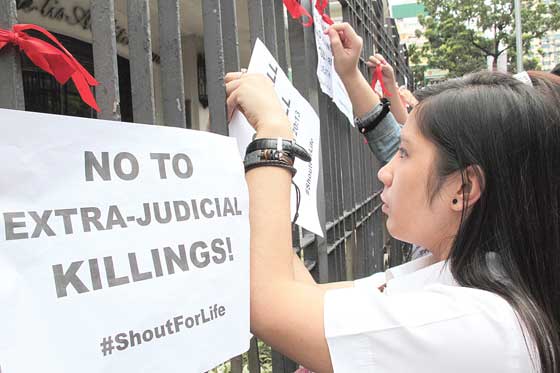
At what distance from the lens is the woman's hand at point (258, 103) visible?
1.18 metres

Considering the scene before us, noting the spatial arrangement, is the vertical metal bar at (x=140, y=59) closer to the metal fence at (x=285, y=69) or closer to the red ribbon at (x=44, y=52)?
the metal fence at (x=285, y=69)

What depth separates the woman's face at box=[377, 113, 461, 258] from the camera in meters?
1.17

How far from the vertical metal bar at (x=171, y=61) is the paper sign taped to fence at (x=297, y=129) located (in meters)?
0.21

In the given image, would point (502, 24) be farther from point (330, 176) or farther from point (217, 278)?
point (217, 278)

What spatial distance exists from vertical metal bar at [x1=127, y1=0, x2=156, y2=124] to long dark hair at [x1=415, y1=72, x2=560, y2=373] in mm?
606

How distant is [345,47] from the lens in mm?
2168

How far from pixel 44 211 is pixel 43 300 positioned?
0.12m

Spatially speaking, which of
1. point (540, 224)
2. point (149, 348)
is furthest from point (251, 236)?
point (540, 224)

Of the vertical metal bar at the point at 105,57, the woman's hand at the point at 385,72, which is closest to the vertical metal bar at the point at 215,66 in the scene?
the vertical metal bar at the point at 105,57

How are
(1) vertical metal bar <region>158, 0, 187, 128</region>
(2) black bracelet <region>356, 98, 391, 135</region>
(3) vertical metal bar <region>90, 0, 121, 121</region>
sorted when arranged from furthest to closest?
1. (2) black bracelet <region>356, 98, 391, 135</region>
2. (1) vertical metal bar <region>158, 0, 187, 128</region>
3. (3) vertical metal bar <region>90, 0, 121, 121</region>

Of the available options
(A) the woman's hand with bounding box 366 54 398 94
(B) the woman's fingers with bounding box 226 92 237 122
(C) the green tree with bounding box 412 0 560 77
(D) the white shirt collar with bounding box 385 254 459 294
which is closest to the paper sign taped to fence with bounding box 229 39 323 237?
(B) the woman's fingers with bounding box 226 92 237 122

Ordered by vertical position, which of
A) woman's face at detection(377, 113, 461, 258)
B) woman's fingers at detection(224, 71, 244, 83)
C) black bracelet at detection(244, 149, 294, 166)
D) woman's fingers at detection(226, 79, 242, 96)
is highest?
woman's fingers at detection(224, 71, 244, 83)

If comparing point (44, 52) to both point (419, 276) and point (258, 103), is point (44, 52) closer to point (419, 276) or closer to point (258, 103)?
point (258, 103)

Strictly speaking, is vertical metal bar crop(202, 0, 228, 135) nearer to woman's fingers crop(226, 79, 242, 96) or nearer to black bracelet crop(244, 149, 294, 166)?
woman's fingers crop(226, 79, 242, 96)
